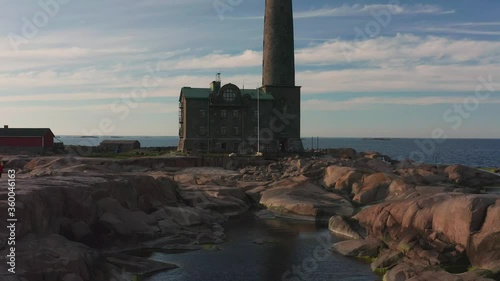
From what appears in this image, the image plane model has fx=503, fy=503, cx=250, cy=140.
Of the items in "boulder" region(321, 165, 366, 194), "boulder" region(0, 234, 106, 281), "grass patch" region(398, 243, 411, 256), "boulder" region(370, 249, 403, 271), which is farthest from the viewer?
"boulder" region(321, 165, 366, 194)

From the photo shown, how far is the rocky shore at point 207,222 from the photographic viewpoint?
2128 cm

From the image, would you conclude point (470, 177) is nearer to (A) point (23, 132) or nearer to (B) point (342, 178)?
(B) point (342, 178)

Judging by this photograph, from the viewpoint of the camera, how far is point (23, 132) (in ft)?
245

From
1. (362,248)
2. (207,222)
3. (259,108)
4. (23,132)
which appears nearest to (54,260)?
(362,248)

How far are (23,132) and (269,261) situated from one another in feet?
195

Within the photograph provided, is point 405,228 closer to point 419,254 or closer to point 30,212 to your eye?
point 419,254

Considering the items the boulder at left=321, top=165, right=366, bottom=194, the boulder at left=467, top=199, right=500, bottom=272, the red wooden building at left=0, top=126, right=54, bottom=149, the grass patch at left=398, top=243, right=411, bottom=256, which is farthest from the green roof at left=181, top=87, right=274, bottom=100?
the boulder at left=467, top=199, right=500, bottom=272

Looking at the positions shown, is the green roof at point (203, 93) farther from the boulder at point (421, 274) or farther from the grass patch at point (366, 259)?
the boulder at point (421, 274)

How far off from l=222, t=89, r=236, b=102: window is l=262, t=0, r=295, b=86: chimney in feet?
24.5

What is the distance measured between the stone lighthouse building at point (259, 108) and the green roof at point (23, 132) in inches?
804

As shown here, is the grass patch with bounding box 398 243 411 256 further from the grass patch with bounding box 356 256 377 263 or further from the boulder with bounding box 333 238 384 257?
the boulder with bounding box 333 238 384 257

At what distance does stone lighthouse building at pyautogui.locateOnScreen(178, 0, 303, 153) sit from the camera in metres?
75.3

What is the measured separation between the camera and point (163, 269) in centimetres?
2489

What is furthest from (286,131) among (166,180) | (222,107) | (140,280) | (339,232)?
(140,280)
